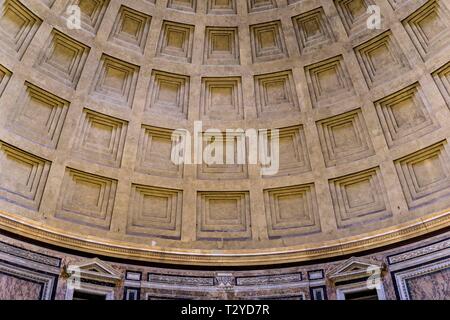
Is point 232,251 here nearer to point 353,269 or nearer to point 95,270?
point 353,269

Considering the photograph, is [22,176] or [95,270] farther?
[22,176]

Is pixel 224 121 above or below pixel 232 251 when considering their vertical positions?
above

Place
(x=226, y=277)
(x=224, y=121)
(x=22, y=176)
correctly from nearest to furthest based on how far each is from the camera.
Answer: (x=22, y=176) → (x=226, y=277) → (x=224, y=121)

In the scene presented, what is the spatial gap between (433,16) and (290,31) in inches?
176

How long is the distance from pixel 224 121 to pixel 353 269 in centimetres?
639

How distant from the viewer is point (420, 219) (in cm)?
1582

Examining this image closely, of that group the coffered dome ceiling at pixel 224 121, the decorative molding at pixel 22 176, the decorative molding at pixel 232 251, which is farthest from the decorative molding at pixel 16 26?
the decorative molding at pixel 232 251

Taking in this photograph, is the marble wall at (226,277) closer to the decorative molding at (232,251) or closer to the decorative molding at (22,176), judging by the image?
the decorative molding at (232,251)

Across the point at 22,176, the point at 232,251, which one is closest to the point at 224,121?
the point at 232,251

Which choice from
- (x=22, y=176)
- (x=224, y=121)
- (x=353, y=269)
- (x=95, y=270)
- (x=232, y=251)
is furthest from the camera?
(x=224, y=121)

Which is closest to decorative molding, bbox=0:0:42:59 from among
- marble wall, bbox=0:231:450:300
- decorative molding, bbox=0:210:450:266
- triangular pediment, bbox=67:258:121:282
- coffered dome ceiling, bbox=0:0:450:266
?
coffered dome ceiling, bbox=0:0:450:266

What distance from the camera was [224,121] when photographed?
19047mm

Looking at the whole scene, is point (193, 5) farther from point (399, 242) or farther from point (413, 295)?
point (413, 295)

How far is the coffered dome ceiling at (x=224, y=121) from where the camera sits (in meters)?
16.7
